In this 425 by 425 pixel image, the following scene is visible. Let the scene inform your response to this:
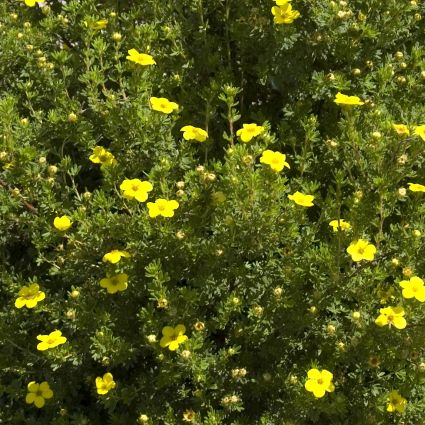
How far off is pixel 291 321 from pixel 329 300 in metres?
0.17

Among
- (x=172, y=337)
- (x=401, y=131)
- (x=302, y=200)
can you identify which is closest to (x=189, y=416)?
(x=172, y=337)

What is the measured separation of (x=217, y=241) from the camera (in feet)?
7.92

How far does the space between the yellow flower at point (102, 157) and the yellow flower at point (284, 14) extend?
0.85m

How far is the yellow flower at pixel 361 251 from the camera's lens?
2.25 metres

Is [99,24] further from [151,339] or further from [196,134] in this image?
[151,339]

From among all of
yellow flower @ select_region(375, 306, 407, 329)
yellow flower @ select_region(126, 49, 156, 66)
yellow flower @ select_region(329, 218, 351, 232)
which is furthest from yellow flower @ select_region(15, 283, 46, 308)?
yellow flower @ select_region(375, 306, 407, 329)

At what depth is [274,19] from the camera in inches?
107

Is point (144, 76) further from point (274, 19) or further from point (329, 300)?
point (329, 300)

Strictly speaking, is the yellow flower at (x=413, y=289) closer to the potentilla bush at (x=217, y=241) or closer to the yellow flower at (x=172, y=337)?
the potentilla bush at (x=217, y=241)

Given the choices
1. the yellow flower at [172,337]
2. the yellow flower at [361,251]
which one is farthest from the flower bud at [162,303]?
the yellow flower at [361,251]

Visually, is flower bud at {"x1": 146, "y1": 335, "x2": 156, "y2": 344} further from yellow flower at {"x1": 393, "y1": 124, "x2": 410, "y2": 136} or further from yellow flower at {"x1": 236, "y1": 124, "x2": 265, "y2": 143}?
yellow flower at {"x1": 393, "y1": 124, "x2": 410, "y2": 136}

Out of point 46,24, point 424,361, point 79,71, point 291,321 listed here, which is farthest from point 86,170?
point 424,361

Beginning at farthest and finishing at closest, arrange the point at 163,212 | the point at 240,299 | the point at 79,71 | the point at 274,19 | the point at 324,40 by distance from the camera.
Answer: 1. the point at 79,71
2. the point at 324,40
3. the point at 274,19
4. the point at 240,299
5. the point at 163,212

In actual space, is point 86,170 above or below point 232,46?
below
